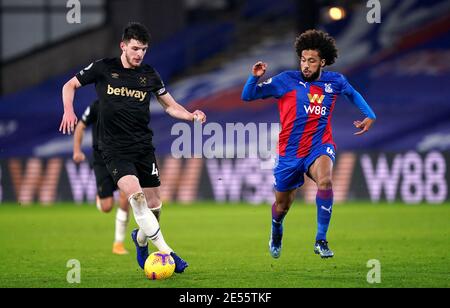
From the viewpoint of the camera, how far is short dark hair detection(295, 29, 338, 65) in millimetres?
9414

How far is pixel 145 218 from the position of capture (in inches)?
351

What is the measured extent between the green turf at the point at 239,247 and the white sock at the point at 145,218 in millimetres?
365

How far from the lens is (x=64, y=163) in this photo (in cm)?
2038

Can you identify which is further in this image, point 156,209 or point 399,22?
point 399,22

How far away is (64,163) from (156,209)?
11.2 metres

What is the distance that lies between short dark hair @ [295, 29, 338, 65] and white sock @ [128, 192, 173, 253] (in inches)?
81.4

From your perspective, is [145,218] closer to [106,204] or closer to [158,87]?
[158,87]

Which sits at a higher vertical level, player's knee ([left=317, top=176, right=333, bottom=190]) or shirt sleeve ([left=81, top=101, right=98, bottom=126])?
shirt sleeve ([left=81, top=101, right=98, bottom=126])

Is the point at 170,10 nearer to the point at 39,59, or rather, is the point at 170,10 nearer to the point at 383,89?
the point at 39,59

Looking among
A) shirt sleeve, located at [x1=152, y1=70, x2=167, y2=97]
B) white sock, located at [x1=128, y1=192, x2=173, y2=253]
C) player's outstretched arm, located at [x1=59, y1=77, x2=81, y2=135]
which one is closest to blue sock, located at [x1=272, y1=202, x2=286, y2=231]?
white sock, located at [x1=128, y1=192, x2=173, y2=253]

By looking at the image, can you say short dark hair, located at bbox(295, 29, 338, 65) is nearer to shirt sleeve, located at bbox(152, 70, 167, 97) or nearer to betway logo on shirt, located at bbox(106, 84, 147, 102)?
shirt sleeve, located at bbox(152, 70, 167, 97)

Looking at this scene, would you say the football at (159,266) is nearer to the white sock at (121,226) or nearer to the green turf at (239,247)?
the green turf at (239,247)

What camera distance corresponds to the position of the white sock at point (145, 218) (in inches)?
348
